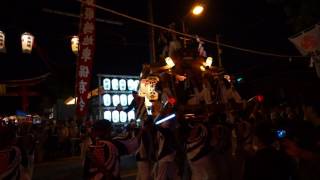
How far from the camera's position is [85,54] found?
31.0ft

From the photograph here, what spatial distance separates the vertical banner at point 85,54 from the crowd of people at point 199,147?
916mm

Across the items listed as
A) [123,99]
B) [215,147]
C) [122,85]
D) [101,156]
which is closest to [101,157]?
[101,156]

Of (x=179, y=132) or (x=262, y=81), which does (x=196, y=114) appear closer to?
(x=179, y=132)

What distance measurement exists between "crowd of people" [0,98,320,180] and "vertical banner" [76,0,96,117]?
92 centimetres

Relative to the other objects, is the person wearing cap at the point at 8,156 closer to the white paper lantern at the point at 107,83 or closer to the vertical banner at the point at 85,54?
the vertical banner at the point at 85,54

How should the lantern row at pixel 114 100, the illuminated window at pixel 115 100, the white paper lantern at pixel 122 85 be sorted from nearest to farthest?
1. the lantern row at pixel 114 100
2. the illuminated window at pixel 115 100
3. the white paper lantern at pixel 122 85

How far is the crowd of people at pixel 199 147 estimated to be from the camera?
13.5 ft

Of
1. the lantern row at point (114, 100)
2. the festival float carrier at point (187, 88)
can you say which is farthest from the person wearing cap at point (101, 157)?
the lantern row at point (114, 100)

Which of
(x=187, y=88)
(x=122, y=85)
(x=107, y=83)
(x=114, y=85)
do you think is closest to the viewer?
(x=187, y=88)

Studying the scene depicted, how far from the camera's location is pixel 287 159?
14.4 feet

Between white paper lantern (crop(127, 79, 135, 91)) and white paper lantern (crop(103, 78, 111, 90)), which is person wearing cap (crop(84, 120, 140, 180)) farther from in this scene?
white paper lantern (crop(127, 79, 135, 91))

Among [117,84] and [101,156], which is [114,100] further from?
[101,156]

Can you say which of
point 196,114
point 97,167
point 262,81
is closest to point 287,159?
point 97,167

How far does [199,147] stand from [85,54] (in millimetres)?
3748
